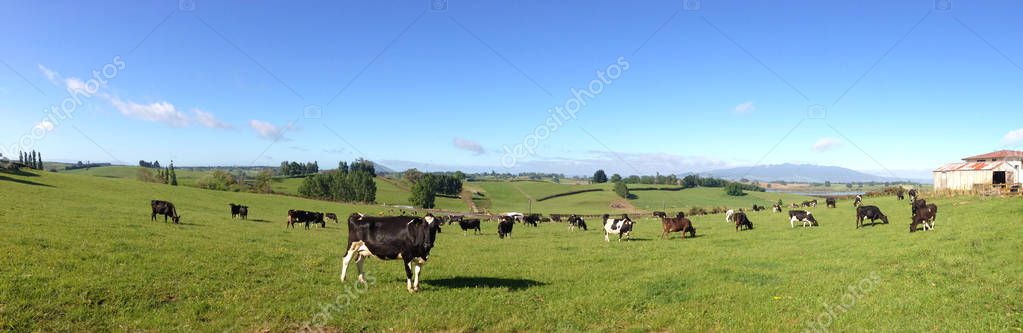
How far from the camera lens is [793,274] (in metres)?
14.3

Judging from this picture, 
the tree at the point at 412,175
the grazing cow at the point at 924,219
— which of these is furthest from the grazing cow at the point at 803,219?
the tree at the point at 412,175

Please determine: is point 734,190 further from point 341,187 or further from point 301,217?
point 301,217

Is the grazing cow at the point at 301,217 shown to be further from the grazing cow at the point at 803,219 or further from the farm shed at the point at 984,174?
the farm shed at the point at 984,174

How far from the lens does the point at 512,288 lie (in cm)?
1274

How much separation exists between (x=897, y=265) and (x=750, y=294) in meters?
5.91

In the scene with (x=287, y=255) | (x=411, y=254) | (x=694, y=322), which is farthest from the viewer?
(x=287, y=255)

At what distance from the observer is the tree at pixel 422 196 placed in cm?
10312

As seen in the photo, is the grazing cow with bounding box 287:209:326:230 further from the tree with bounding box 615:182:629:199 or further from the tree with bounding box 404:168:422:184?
the tree with bounding box 404:168:422:184

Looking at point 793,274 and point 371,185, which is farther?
point 371,185

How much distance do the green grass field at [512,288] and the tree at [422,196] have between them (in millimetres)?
83720

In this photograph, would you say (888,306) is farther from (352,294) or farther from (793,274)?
(352,294)

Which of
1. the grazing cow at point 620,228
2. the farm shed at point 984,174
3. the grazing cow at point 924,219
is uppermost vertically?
the farm shed at point 984,174

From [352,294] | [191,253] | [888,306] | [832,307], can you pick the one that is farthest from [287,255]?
[888,306]

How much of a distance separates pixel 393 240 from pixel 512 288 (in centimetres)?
352
